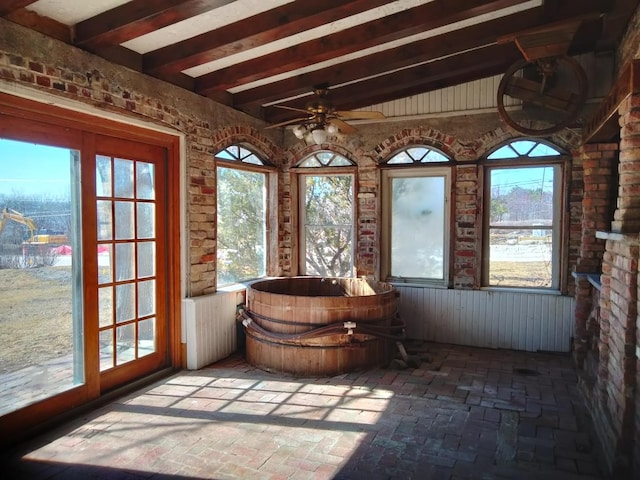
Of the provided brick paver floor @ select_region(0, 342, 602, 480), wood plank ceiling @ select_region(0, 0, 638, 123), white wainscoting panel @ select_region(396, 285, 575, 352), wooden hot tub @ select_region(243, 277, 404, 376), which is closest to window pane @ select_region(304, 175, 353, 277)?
white wainscoting panel @ select_region(396, 285, 575, 352)

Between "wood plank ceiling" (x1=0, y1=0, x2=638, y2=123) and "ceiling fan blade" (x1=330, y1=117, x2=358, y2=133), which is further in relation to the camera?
"ceiling fan blade" (x1=330, y1=117, x2=358, y2=133)

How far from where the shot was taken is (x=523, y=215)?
5.67 meters

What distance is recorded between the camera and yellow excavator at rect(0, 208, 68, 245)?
3.29 metres

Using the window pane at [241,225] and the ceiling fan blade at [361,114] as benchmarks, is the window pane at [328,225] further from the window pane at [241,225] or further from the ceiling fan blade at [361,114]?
the ceiling fan blade at [361,114]

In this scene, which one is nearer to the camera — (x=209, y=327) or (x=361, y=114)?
(x=361, y=114)

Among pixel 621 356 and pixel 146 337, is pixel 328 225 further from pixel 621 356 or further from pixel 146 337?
pixel 621 356

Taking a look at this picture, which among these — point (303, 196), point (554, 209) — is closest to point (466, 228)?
point (554, 209)

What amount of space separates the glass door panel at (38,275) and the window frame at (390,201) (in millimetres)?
3754

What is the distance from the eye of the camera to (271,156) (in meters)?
6.36

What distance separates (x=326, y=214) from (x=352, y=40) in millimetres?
2758

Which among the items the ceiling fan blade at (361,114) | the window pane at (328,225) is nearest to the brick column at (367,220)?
the window pane at (328,225)

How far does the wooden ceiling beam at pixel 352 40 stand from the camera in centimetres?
386

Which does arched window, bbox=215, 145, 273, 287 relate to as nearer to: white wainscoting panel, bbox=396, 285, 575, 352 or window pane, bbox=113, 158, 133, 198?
window pane, bbox=113, 158, 133, 198

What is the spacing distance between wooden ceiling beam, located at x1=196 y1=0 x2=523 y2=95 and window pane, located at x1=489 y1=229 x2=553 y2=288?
2760 millimetres
